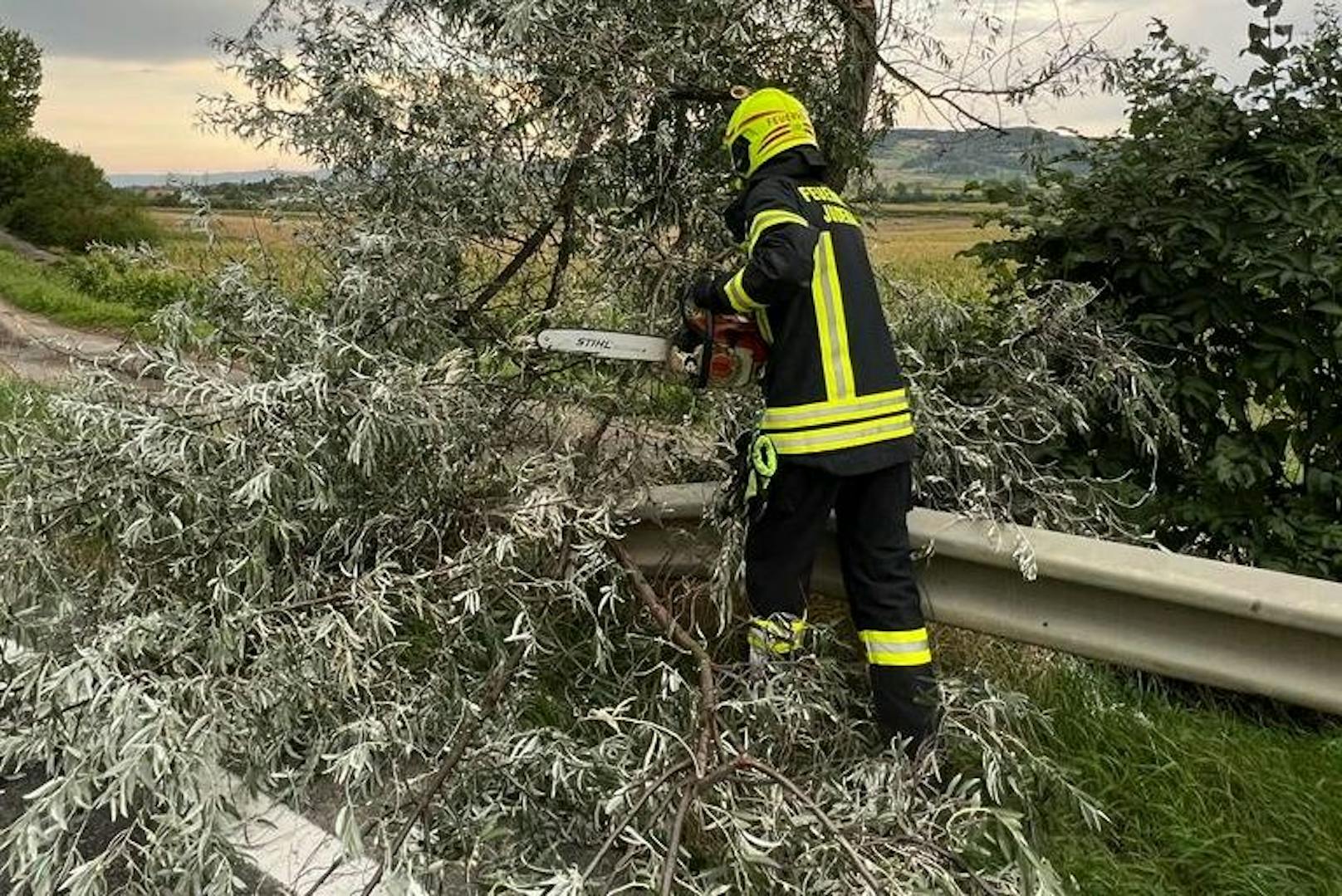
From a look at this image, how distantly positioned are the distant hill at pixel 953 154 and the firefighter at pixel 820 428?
1.29m

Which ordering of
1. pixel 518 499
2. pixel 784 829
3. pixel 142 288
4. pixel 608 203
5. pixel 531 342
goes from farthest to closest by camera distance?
pixel 142 288, pixel 608 203, pixel 531 342, pixel 518 499, pixel 784 829

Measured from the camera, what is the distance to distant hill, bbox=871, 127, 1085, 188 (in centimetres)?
421

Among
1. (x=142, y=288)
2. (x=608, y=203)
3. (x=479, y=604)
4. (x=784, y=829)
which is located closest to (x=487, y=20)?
(x=608, y=203)

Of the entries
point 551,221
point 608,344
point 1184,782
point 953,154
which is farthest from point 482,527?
point 953,154

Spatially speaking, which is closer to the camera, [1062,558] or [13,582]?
[1062,558]

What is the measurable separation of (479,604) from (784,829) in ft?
3.17

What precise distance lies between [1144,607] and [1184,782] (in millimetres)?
469

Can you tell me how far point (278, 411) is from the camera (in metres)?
3.10

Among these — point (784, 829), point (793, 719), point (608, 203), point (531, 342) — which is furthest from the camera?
point (608, 203)

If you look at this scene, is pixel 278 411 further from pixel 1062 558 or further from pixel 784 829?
pixel 1062 558

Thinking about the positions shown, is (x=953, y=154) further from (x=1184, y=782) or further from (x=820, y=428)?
(x=1184, y=782)

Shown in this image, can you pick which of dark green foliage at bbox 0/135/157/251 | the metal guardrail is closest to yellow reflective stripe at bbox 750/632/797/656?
the metal guardrail

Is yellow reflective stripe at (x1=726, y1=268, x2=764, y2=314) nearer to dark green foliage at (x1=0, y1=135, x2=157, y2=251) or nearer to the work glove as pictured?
the work glove

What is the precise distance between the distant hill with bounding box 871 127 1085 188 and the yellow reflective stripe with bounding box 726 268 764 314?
1.56 metres
